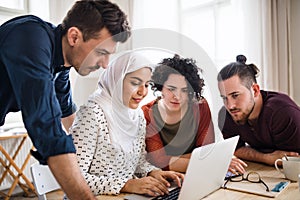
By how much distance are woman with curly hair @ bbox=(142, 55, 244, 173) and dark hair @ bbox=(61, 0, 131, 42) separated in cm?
35

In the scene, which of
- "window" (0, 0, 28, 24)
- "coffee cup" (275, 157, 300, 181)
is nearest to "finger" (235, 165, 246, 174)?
"coffee cup" (275, 157, 300, 181)

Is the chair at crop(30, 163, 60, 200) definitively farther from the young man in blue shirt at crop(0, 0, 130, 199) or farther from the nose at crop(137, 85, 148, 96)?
the nose at crop(137, 85, 148, 96)

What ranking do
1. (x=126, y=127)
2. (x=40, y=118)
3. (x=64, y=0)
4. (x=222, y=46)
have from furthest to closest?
(x=64, y=0) < (x=222, y=46) < (x=126, y=127) < (x=40, y=118)

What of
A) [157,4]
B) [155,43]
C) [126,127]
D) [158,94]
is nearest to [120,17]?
[155,43]

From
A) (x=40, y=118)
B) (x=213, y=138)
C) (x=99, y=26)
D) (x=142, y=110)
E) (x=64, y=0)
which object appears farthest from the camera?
(x=64, y=0)

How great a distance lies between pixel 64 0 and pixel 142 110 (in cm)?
231

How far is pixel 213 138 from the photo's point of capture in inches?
62.5

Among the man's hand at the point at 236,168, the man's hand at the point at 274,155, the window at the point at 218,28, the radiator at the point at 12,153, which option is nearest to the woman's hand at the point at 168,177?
→ the man's hand at the point at 236,168

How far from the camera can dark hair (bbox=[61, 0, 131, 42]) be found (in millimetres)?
1056

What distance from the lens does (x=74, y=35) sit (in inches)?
43.1

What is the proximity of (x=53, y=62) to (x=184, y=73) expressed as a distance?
64 cm

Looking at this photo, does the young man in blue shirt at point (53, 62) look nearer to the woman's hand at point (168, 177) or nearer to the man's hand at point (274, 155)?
the woman's hand at point (168, 177)

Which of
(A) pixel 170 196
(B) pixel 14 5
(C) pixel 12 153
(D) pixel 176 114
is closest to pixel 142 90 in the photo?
(D) pixel 176 114

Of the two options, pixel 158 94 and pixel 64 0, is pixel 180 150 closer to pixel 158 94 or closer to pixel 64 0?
pixel 158 94
